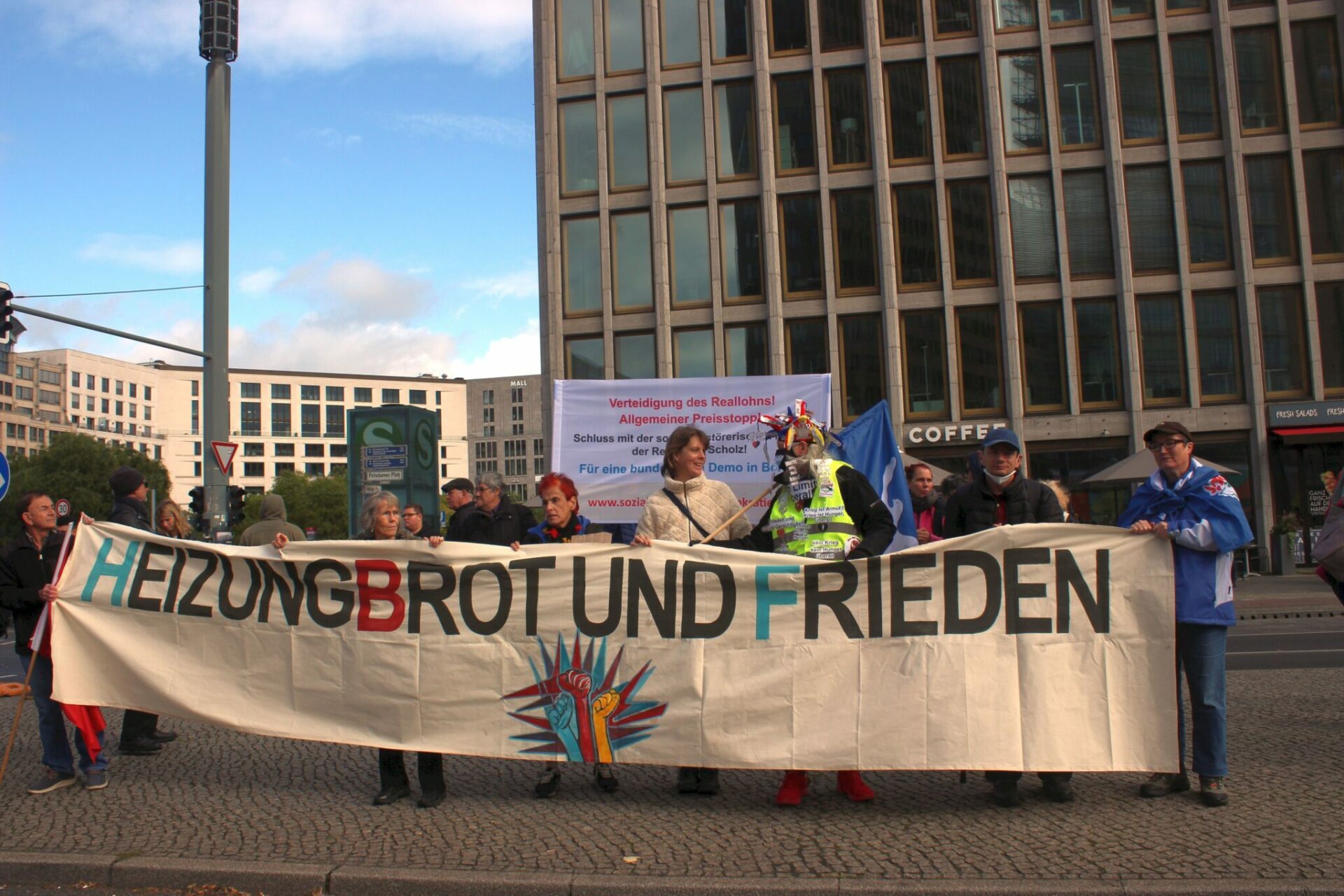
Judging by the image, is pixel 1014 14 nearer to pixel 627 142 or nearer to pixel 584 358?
pixel 627 142

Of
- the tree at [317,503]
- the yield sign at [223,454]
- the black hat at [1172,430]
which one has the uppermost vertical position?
the tree at [317,503]

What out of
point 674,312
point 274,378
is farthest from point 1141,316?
point 274,378

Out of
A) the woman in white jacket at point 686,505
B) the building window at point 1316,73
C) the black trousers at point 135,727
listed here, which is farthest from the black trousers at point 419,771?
the building window at point 1316,73

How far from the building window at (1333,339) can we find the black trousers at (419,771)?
97.5 ft

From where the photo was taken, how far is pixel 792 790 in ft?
19.6

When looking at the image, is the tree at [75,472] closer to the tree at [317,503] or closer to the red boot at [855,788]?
the tree at [317,503]

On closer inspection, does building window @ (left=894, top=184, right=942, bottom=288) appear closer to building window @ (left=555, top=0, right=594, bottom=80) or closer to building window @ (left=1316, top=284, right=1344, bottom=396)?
building window @ (left=1316, top=284, right=1344, bottom=396)

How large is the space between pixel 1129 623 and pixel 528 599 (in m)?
3.16

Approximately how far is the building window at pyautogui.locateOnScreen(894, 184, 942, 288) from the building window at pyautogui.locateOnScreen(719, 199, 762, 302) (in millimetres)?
3951

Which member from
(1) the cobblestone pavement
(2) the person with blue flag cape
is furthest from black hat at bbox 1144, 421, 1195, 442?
(1) the cobblestone pavement

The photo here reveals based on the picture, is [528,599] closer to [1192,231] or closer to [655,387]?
[655,387]

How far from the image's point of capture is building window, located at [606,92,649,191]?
33816mm

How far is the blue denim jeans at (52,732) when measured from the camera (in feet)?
22.2

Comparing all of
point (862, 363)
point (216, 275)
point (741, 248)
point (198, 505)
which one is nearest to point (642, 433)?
point (216, 275)
